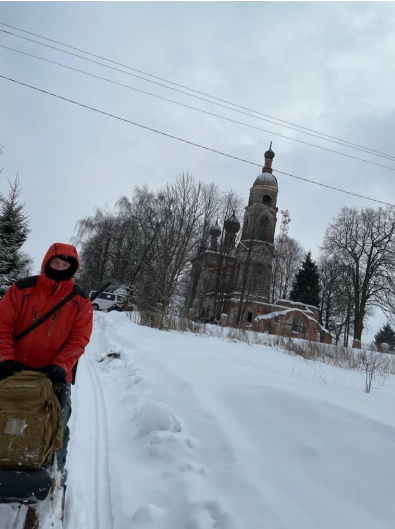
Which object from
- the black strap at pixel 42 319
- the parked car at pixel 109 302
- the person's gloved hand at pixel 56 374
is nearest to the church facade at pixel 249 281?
the parked car at pixel 109 302

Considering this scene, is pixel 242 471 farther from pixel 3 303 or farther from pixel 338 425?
pixel 3 303

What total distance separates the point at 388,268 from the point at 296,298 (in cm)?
1186

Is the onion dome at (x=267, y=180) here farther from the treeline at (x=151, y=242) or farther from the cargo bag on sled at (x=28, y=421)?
the cargo bag on sled at (x=28, y=421)

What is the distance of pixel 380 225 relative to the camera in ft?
122

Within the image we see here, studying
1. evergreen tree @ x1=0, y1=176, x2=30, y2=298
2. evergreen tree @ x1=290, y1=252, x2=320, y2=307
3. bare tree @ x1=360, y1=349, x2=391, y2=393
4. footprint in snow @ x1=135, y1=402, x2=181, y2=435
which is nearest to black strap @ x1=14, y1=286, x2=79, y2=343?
footprint in snow @ x1=135, y1=402, x2=181, y2=435

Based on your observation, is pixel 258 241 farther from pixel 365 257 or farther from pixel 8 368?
pixel 8 368

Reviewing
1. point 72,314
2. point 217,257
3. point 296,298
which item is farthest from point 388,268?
point 72,314

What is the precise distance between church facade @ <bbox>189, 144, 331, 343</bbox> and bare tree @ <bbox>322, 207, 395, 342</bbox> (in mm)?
5231

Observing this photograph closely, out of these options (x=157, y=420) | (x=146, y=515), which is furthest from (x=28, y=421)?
(x=157, y=420)

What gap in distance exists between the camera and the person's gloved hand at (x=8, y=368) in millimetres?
2350

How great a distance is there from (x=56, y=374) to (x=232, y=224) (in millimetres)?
33489

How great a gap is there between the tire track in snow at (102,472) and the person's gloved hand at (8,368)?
129 centimetres

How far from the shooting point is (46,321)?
8.82 ft

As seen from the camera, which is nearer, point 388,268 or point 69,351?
point 69,351
